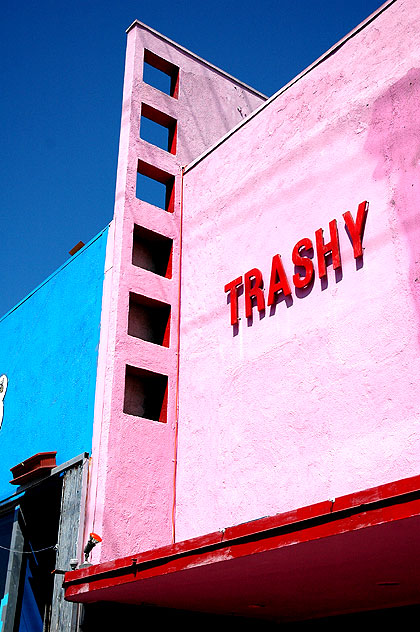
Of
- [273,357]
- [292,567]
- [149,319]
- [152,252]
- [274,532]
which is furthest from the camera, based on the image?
[152,252]

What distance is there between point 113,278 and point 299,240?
3328mm

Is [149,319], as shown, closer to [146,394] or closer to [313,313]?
[146,394]

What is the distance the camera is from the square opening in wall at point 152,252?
1187 cm

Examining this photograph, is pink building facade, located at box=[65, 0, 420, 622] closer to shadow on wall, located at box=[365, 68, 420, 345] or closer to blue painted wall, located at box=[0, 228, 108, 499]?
shadow on wall, located at box=[365, 68, 420, 345]

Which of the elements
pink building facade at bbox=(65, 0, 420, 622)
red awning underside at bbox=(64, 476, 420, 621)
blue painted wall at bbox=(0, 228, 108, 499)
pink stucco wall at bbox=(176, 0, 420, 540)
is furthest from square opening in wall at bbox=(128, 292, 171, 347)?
red awning underside at bbox=(64, 476, 420, 621)

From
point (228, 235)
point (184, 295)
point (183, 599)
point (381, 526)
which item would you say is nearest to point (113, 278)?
point (184, 295)

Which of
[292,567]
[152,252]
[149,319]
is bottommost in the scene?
[292,567]

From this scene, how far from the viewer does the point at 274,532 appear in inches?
234

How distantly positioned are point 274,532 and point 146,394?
5417 millimetres

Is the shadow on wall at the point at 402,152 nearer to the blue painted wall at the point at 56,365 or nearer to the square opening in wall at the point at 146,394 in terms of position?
the square opening in wall at the point at 146,394

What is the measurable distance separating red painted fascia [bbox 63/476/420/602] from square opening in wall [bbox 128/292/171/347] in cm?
433

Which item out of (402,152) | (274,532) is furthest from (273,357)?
(274,532)

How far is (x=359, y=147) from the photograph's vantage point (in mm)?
9055

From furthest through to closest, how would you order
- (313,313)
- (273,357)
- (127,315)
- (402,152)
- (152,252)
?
1. (152,252)
2. (127,315)
3. (273,357)
4. (313,313)
5. (402,152)
